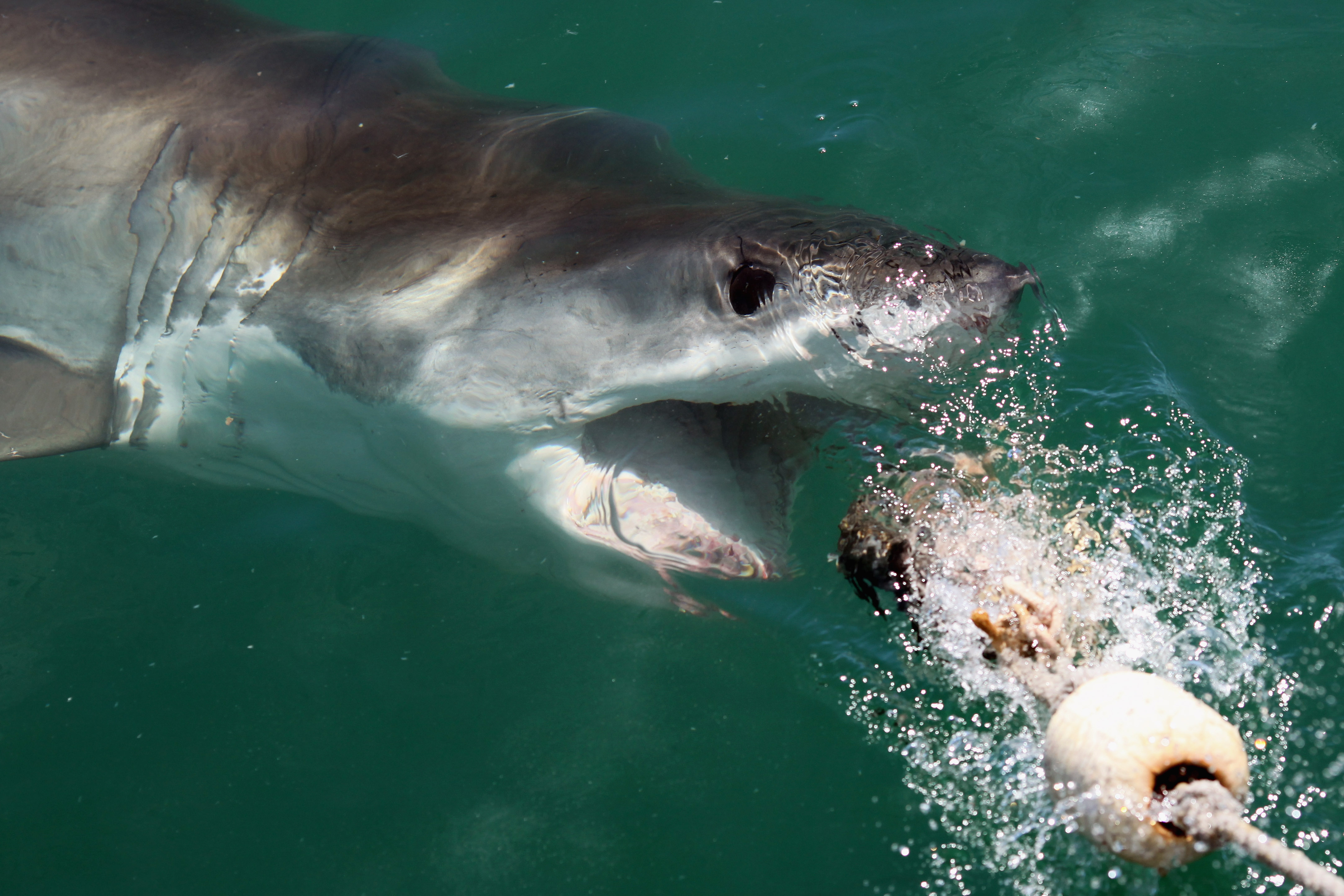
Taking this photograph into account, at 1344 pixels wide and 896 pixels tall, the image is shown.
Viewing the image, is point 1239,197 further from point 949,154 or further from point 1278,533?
point 1278,533

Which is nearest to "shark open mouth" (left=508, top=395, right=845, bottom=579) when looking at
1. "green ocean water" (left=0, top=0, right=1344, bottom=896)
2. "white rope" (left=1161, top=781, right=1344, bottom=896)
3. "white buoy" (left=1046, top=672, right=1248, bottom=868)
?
"green ocean water" (left=0, top=0, right=1344, bottom=896)

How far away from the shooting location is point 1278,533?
7.71ft

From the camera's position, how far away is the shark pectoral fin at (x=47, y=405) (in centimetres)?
223

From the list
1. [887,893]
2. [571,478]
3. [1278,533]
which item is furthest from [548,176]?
[1278,533]

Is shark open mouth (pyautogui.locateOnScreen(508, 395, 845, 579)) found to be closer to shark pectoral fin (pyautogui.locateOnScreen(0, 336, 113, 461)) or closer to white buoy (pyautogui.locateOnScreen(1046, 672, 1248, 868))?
white buoy (pyautogui.locateOnScreen(1046, 672, 1248, 868))

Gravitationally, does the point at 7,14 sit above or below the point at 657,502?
above

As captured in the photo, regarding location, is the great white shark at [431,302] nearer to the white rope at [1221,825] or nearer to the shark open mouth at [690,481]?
the shark open mouth at [690,481]

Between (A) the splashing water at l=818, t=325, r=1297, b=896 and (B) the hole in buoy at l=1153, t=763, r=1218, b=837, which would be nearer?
(B) the hole in buoy at l=1153, t=763, r=1218, b=837

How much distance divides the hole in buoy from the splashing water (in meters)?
0.23

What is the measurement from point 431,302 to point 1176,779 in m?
1.46

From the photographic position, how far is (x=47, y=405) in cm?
230

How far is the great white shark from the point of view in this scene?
1881 mm

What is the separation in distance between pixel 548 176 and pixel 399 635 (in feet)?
3.40

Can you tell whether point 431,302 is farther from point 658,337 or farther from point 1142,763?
point 1142,763
